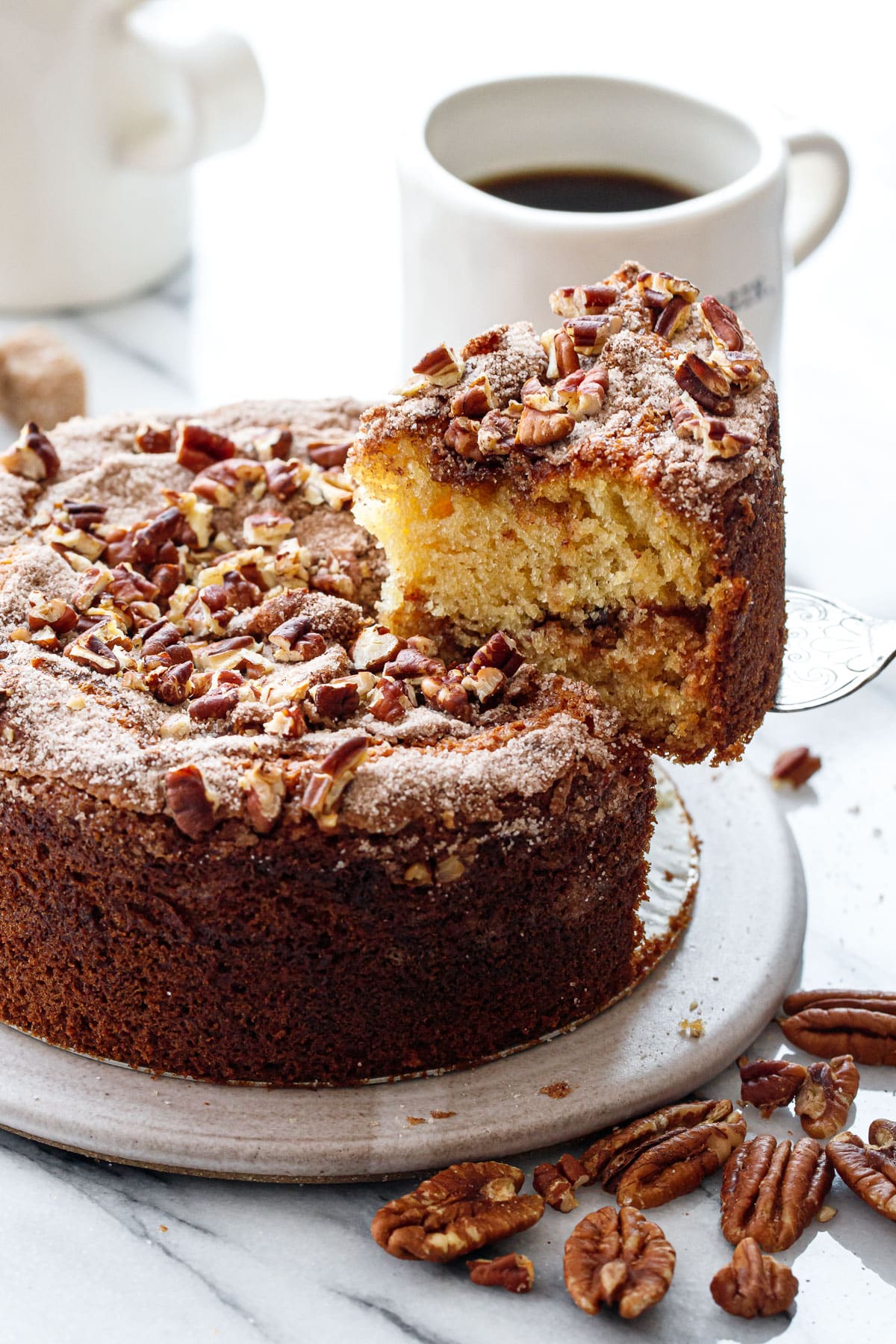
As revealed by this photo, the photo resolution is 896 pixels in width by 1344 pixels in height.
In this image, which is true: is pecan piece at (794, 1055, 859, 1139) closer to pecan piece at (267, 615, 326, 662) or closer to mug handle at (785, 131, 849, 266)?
pecan piece at (267, 615, 326, 662)

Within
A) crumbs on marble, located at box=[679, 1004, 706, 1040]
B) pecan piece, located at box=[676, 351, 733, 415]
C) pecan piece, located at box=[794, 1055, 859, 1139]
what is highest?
pecan piece, located at box=[676, 351, 733, 415]

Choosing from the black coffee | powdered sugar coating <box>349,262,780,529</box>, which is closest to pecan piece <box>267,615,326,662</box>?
powdered sugar coating <box>349,262,780,529</box>

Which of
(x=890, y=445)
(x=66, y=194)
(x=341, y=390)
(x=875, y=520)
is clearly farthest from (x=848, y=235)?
(x=66, y=194)

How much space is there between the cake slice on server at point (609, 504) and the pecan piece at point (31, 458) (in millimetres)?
491

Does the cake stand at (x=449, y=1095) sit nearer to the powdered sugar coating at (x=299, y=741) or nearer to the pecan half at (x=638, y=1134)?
the pecan half at (x=638, y=1134)

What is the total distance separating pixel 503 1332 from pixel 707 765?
1034 mm

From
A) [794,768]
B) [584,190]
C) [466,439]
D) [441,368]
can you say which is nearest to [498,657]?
[466,439]

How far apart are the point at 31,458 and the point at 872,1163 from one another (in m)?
1.45

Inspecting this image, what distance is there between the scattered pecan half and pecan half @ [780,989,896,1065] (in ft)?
1.64

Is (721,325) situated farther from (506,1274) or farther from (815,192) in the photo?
(506,1274)

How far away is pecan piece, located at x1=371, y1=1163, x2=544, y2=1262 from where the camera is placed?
1.78 m

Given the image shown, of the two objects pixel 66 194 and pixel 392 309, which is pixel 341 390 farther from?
pixel 66 194

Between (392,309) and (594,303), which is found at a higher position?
(594,303)

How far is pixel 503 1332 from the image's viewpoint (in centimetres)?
173
